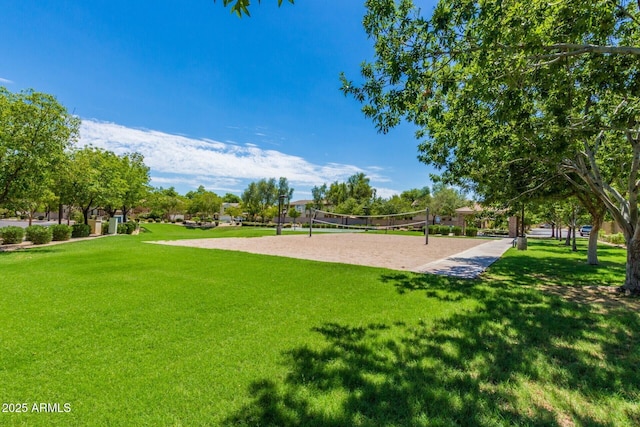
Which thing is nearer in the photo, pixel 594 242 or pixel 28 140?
pixel 594 242

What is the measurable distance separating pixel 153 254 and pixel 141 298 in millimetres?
6149

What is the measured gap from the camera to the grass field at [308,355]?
2.44 m

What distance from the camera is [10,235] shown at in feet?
45.5

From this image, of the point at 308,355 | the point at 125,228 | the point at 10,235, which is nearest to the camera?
the point at 308,355

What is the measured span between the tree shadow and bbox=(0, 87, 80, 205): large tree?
14.0 meters

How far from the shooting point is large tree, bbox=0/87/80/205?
11648 millimetres

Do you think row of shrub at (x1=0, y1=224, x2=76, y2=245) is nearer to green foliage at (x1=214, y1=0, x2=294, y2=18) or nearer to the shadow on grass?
the shadow on grass

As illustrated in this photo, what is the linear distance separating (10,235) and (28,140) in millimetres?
5025

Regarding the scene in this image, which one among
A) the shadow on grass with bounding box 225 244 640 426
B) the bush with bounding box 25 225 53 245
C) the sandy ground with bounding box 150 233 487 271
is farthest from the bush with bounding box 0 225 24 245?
the shadow on grass with bounding box 225 244 640 426

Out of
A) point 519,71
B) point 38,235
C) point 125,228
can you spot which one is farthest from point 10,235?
point 519,71

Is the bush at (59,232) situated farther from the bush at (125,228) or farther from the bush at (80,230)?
the bush at (125,228)

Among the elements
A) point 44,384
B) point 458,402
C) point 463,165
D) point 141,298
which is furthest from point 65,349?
point 463,165

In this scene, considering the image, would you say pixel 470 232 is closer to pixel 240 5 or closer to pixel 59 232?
pixel 59 232

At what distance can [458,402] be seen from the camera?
2.58 m
